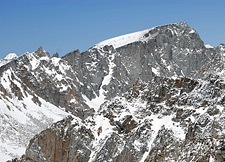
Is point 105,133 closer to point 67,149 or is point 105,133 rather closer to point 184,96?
point 67,149

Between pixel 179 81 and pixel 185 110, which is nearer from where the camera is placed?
pixel 185 110

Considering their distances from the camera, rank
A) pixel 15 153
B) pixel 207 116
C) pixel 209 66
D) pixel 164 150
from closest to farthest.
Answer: pixel 164 150
pixel 207 116
pixel 209 66
pixel 15 153

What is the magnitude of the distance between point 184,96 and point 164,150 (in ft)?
91.8

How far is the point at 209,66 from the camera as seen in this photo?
174625 mm

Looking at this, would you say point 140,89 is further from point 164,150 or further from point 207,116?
point 164,150

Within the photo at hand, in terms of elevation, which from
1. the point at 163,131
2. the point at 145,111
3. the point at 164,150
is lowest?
the point at 164,150

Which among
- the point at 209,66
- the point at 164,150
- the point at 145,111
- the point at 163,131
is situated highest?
the point at 209,66

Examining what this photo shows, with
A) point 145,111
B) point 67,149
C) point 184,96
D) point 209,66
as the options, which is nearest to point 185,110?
point 184,96

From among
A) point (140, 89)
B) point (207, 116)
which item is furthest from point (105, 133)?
point (207, 116)

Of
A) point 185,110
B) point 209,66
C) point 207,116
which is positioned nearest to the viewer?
point 207,116

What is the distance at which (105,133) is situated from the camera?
479 feet

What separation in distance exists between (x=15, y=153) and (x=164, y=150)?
3601 inches

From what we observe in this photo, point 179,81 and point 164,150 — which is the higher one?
point 179,81

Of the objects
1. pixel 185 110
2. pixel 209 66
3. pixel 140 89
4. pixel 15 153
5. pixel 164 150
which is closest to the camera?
pixel 164 150
